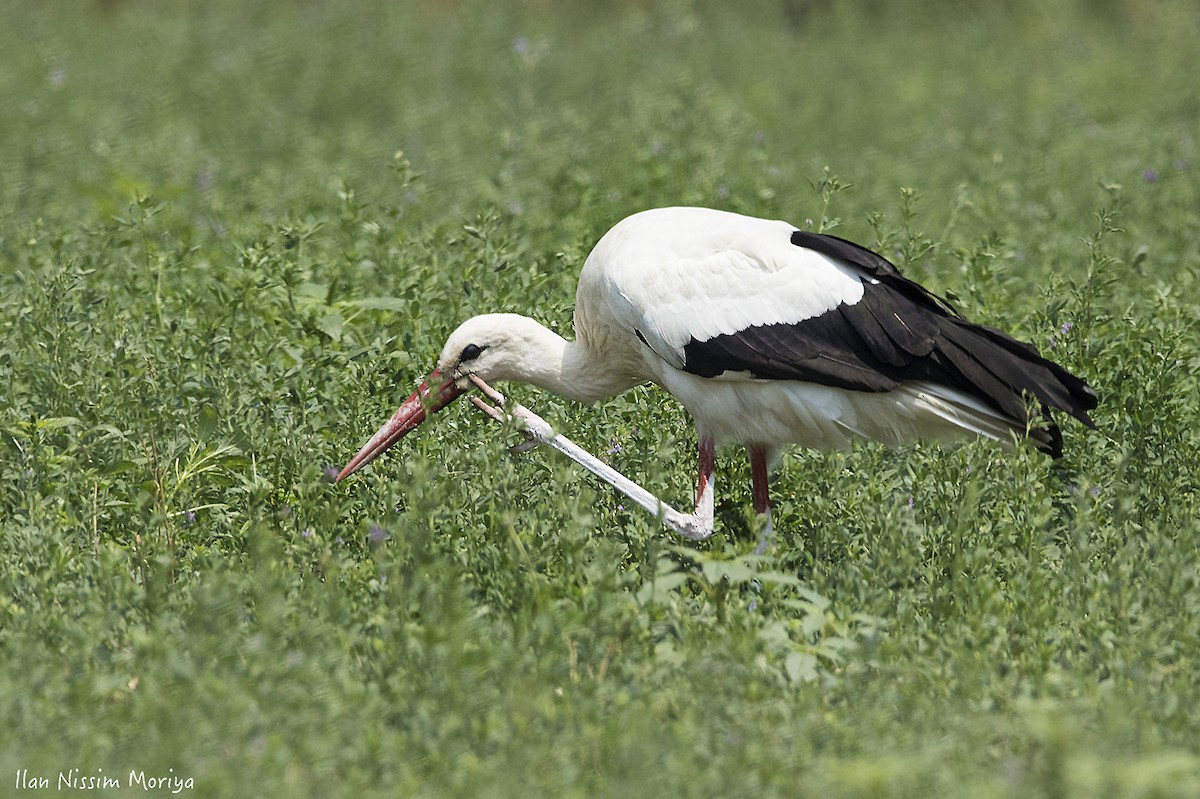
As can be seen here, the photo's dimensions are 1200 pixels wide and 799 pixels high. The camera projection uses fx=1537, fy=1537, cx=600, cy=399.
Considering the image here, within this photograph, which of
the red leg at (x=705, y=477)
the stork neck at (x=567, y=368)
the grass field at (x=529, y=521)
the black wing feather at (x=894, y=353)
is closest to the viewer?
the grass field at (x=529, y=521)

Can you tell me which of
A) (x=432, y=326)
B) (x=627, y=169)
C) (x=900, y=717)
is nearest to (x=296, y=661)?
(x=900, y=717)

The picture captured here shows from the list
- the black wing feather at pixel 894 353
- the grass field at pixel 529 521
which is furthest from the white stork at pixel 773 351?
the grass field at pixel 529 521

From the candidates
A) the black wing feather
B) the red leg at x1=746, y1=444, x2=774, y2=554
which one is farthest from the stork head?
the red leg at x1=746, y1=444, x2=774, y2=554

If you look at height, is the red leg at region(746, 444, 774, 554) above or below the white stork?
below

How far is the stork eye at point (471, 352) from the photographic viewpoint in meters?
5.24

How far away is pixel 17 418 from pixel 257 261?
118cm

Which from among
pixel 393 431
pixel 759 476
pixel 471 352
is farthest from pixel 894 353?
pixel 393 431

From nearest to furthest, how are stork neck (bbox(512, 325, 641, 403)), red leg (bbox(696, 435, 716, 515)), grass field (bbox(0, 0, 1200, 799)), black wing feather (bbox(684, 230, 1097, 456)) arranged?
grass field (bbox(0, 0, 1200, 799))
black wing feather (bbox(684, 230, 1097, 456))
red leg (bbox(696, 435, 716, 515))
stork neck (bbox(512, 325, 641, 403))

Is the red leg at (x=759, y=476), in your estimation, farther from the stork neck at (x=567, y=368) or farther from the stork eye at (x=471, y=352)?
the stork eye at (x=471, y=352)

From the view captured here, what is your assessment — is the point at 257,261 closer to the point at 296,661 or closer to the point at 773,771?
the point at 296,661

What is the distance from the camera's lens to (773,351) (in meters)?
5.04

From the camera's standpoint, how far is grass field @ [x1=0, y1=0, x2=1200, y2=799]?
336 centimetres

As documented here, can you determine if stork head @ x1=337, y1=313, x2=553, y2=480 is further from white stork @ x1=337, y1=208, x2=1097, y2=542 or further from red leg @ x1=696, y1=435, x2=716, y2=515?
red leg @ x1=696, y1=435, x2=716, y2=515

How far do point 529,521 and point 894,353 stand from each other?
1.31 m
